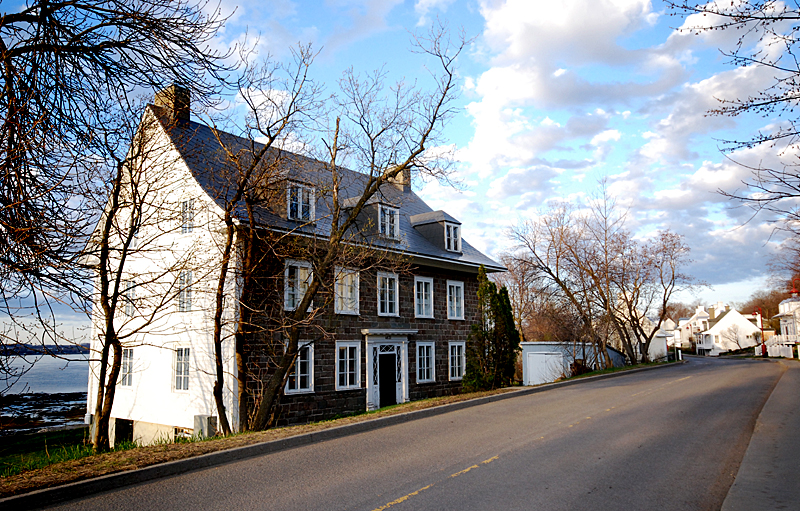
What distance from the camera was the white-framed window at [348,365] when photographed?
1854cm

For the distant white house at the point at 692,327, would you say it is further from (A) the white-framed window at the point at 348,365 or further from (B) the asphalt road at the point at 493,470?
(B) the asphalt road at the point at 493,470

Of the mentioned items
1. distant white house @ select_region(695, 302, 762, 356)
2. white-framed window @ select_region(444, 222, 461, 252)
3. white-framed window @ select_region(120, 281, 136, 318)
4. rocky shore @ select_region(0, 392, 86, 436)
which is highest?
white-framed window @ select_region(444, 222, 461, 252)

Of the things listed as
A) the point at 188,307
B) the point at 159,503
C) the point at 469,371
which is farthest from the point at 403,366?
the point at 159,503

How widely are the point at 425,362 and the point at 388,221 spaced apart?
6.05m

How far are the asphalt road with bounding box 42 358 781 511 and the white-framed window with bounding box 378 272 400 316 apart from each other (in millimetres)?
8738

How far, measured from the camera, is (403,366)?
20875mm

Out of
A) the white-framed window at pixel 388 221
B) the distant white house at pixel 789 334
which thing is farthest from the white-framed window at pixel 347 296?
the distant white house at pixel 789 334

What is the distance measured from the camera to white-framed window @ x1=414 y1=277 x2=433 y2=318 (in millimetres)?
21812

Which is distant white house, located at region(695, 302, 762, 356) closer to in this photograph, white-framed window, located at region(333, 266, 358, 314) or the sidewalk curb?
white-framed window, located at region(333, 266, 358, 314)

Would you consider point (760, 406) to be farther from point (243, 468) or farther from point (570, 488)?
point (243, 468)

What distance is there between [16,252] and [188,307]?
1197cm

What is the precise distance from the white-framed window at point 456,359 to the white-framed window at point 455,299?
124cm

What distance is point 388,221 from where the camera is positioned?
20906mm

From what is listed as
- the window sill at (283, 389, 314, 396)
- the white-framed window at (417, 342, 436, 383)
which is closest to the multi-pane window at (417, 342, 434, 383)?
the white-framed window at (417, 342, 436, 383)
